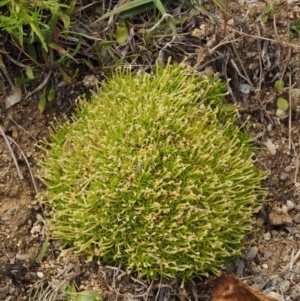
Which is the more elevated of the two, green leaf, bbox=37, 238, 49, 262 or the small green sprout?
green leaf, bbox=37, 238, 49, 262

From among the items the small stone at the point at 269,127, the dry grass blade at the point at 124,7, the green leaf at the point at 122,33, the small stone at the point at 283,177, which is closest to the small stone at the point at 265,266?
the small stone at the point at 283,177

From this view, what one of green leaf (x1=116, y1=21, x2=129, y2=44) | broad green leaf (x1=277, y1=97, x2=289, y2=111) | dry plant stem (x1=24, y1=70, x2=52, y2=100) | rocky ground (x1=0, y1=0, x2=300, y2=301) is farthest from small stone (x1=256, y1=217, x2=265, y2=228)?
dry plant stem (x1=24, y1=70, x2=52, y2=100)

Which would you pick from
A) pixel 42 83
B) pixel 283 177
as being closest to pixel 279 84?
pixel 283 177

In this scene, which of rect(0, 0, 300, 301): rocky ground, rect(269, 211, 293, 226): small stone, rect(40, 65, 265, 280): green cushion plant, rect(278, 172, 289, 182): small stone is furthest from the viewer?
rect(278, 172, 289, 182): small stone

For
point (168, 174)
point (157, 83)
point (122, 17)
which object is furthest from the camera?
point (122, 17)

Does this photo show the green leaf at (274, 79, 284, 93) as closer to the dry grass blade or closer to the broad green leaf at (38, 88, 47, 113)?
the dry grass blade

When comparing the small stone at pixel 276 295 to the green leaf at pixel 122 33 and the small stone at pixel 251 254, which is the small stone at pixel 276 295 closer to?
the small stone at pixel 251 254

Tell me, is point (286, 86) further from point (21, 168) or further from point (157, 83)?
point (21, 168)

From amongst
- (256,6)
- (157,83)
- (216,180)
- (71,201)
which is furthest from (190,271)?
(256,6)
